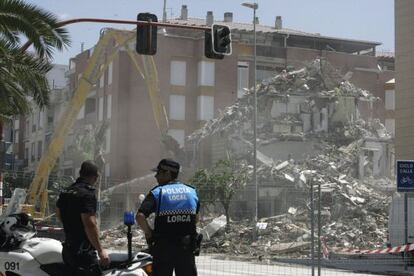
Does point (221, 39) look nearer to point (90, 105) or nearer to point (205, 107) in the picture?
point (205, 107)

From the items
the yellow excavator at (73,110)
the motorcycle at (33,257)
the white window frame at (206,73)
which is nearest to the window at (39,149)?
the white window frame at (206,73)

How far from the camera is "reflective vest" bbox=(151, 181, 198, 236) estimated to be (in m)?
6.95

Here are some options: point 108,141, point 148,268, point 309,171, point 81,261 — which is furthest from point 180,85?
point 81,261

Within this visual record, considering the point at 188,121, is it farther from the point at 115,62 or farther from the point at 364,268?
the point at 364,268

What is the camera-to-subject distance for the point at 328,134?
177 ft

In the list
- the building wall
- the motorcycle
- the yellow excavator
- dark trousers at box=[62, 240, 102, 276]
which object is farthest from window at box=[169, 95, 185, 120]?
dark trousers at box=[62, 240, 102, 276]

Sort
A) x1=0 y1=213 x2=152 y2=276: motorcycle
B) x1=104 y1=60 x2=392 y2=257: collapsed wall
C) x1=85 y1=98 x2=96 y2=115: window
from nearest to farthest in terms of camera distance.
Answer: x1=0 y1=213 x2=152 y2=276: motorcycle → x1=104 y1=60 x2=392 y2=257: collapsed wall → x1=85 y1=98 x2=96 y2=115: window

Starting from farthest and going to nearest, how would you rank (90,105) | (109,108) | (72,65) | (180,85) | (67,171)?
(72,65)
(67,171)
(90,105)
(180,85)
(109,108)

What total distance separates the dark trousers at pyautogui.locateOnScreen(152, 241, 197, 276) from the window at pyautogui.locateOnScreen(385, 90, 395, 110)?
2599 inches

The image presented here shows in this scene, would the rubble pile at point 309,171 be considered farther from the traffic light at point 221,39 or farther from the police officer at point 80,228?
the police officer at point 80,228

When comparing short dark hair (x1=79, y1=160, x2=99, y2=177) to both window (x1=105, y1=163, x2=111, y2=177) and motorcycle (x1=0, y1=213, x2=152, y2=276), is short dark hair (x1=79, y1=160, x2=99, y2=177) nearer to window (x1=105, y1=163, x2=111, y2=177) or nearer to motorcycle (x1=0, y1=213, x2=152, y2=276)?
motorcycle (x1=0, y1=213, x2=152, y2=276)

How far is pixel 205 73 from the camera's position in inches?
2566

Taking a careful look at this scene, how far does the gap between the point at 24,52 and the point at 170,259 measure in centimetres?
1287

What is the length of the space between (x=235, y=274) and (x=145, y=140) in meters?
44.5
